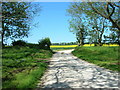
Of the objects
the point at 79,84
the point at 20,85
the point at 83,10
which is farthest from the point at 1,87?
the point at 83,10

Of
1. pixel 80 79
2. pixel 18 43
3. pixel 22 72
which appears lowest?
pixel 80 79

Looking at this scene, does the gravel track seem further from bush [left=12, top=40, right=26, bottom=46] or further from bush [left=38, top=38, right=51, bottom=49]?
bush [left=12, top=40, right=26, bottom=46]

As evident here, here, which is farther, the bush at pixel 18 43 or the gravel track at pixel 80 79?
the bush at pixel 18 43

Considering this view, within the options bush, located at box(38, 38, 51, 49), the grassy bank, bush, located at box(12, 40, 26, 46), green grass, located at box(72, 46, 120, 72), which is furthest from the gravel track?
bush, located at box(12, 40, 26, 46)

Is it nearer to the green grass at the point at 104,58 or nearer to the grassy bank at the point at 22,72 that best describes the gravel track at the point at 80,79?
the grassy bank at the point at 22,72

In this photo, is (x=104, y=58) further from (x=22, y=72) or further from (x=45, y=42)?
(x=45, y=42)

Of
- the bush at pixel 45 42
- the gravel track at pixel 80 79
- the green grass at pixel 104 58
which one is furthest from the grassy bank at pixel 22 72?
the bush at pixel 45 42

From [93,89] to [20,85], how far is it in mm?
2713

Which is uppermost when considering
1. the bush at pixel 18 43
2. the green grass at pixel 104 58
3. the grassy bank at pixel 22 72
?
the bush at pixel 18 43

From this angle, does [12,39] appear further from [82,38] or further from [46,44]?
[82,38]

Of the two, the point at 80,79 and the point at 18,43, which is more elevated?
the point at 18,43

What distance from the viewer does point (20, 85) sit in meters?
5.48

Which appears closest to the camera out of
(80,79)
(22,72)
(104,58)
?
(80,79)

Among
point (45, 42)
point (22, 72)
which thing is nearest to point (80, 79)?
point (22, 72)
